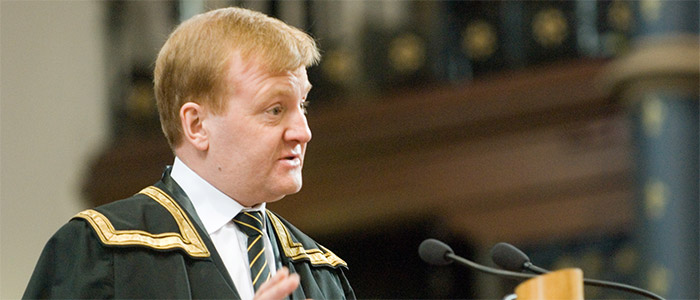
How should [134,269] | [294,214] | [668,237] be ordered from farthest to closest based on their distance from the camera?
[294,214] < [668,237] < [134,269]

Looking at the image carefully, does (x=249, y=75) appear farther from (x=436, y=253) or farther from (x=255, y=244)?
(x=436, y=253)

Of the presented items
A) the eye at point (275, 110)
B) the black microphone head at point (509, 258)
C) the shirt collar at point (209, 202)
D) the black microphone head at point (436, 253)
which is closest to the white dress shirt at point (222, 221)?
the shirt collar at point (209, 202)

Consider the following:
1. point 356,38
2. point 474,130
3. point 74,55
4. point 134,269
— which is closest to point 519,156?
point 474,130

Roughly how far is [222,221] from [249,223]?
2.8 inches

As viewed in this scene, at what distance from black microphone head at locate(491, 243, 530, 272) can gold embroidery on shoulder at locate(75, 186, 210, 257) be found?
29.6 inches

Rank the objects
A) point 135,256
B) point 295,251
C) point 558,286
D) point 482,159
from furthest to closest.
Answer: point 482,159 → point 295,251 → point 135,256 → point 558,286

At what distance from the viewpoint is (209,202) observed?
8.48ft

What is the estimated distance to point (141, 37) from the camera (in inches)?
289

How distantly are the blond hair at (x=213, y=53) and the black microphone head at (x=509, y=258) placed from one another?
2.21 feet

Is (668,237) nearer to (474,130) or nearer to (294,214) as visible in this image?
(474,130)

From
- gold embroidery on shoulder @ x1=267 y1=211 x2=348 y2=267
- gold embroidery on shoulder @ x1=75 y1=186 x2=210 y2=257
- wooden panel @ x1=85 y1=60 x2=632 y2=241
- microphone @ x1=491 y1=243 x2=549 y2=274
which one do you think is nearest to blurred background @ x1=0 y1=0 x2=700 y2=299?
wooden panel @ x1=85 y1=60 x2=632 y2=241

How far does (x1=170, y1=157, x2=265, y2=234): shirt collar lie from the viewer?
2.56 metres

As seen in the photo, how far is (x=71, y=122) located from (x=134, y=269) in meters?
5.39

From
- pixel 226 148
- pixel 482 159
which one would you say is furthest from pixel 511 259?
pixel 482 159
